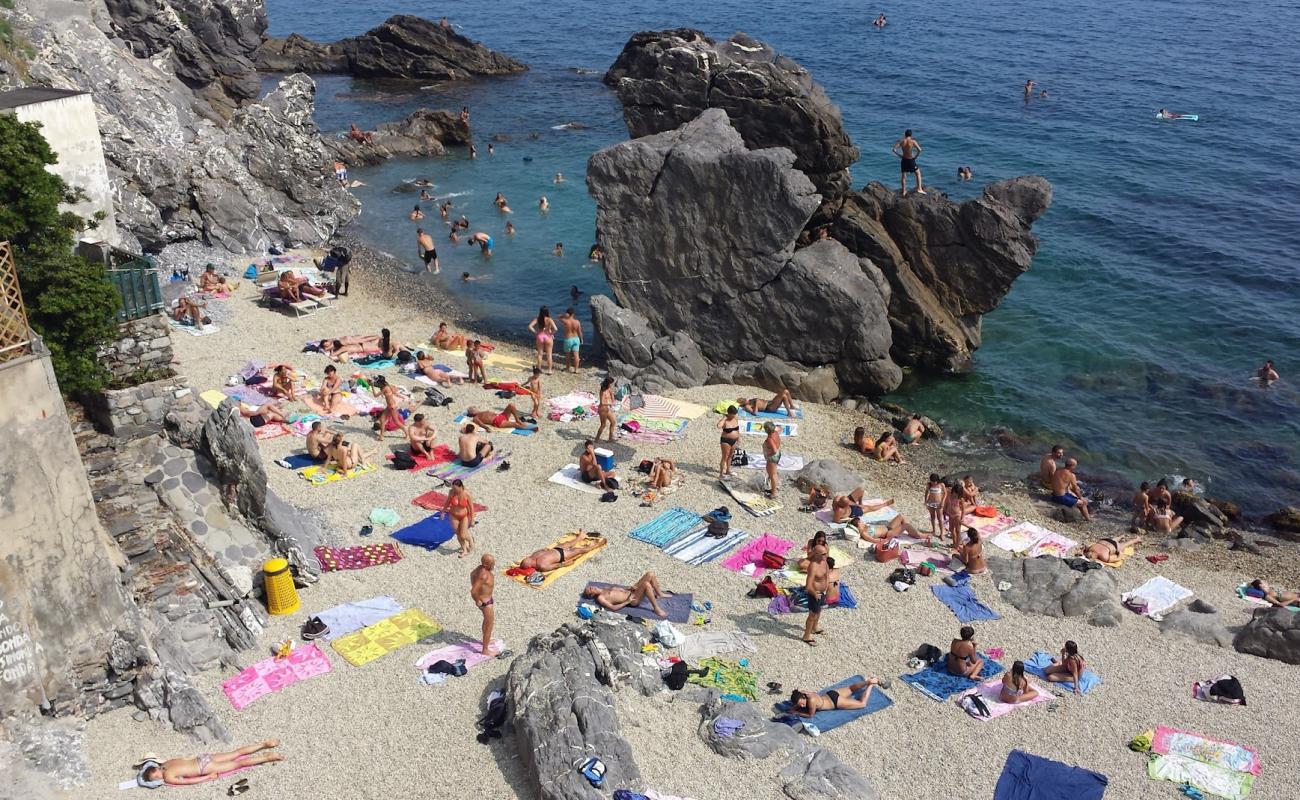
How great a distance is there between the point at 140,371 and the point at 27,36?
23888 millimetres

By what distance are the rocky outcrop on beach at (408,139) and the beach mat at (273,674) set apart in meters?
36.1

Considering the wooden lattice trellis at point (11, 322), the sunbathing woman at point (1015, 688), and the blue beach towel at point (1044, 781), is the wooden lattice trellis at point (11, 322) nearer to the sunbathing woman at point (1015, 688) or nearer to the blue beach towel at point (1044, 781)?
the blue beach towel at point (1044, 781)

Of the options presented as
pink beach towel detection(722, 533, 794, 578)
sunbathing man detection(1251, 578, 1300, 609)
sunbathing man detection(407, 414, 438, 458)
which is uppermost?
sunbathing man detection(407, 414, 438, 458)

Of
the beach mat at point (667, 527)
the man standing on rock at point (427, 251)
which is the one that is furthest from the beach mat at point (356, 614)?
the man standing on rock at point (427, 251)

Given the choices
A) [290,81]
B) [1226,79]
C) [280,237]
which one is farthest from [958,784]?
[1226,79]

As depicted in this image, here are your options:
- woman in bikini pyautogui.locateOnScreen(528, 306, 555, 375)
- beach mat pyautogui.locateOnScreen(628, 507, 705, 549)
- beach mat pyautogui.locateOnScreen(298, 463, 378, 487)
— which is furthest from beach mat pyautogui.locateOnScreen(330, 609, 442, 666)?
woman in bikini pyautogui.locateOnScreen(528, 306, 555, 375)

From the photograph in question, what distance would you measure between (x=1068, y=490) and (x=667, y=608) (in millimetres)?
10691

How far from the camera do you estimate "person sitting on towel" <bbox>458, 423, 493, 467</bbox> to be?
68.2 ft

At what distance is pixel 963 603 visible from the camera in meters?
17.4

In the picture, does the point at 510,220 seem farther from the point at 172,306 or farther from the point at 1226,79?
the point at 1226,79

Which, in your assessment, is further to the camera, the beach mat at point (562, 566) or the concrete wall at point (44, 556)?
the beach mat at point (562, 566)

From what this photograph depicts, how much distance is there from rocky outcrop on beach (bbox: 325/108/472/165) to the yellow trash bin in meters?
34.6

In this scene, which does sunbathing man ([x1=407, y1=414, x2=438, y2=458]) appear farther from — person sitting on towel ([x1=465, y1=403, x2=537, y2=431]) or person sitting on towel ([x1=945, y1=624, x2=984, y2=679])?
person sitting on towel ([x1=945, y1=624, x2=984, y2=679])

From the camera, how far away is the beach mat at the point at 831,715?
46.1 feet
